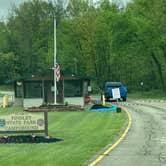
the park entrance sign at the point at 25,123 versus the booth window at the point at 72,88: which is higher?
the booth window at the point at 72,88

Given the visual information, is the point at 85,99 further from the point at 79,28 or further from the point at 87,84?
the point at 79,28

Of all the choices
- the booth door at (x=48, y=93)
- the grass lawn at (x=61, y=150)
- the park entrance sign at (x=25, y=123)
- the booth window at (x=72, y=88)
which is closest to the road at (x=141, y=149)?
the grass lawn at (x=61, y=150)

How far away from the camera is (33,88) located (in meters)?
54.1

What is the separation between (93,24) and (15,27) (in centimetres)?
3130

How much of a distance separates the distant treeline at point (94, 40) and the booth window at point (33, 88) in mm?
21067

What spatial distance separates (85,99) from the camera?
55.2 m

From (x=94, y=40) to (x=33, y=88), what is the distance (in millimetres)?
33337

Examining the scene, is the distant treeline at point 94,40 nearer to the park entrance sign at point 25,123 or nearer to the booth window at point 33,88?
the booth window at point 33,88

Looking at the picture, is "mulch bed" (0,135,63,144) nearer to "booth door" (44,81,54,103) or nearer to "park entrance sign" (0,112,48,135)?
"park entrance sign" (0,112,48,135)

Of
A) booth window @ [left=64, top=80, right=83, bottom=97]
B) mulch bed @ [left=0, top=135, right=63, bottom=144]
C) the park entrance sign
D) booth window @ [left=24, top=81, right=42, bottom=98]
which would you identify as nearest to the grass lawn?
mulch bed @ [left=0, top=135, right=63, bottom=144]

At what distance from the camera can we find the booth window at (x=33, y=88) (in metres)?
53.6

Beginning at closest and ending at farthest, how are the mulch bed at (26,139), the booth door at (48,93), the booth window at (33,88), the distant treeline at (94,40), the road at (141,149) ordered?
the road at (141,149) < the mulch bed at (26,139) < the booth window at (33,88) < the booth door at (48,93) < the distant treeline at (94,40)

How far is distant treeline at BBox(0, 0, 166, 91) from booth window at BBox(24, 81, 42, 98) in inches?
829

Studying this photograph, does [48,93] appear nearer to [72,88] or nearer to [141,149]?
[72,88]
